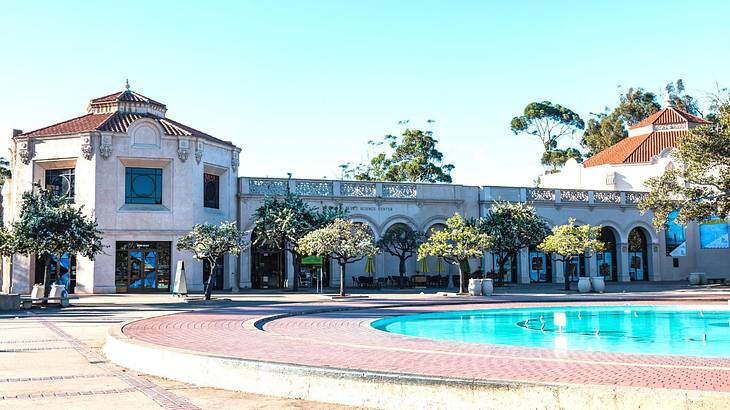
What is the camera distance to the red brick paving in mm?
8633

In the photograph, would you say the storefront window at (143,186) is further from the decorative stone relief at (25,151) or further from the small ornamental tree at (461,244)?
the small ornamental tree at (461,244)

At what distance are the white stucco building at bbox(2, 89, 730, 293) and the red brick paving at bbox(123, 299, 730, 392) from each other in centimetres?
1785

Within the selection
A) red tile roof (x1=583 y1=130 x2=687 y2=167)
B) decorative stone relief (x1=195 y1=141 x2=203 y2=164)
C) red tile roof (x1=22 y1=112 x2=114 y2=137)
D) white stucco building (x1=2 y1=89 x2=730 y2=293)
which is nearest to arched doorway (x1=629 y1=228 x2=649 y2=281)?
white stucco building (x1=2 y1=89 x2=730 y2=293)

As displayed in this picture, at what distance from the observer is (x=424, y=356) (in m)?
10.8

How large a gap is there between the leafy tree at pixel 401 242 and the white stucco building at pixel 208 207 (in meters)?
1.38

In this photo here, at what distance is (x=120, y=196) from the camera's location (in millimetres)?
36469

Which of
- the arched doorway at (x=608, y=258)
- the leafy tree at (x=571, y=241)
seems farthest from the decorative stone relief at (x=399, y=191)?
the arched doorway at (x=608, y=258)

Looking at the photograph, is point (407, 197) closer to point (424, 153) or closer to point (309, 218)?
point (309, 218)

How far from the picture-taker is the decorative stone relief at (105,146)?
36125mm

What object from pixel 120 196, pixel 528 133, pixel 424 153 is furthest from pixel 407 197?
pixel 528 133

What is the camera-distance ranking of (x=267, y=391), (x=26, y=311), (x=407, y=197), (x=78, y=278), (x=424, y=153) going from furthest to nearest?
(x=424, y=153) → (x=407, y=197) → (x=78, y=278) → (x=26, y=311) → (x=267, y=391)

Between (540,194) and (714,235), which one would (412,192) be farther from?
(714,235)

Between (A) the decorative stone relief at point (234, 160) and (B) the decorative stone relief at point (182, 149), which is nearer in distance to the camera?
(B) the decorative stone relief at point (182, 149)

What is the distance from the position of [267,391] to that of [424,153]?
6386cm
